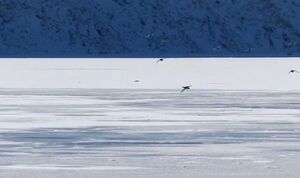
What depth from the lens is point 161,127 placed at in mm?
17938

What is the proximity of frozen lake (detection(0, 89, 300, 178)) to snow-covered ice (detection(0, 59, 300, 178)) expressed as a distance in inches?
0.5

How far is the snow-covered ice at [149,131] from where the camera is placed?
12.9 meters

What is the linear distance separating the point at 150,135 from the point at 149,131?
0.61 meters

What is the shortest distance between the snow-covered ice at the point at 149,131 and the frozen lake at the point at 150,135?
0.01 metres
